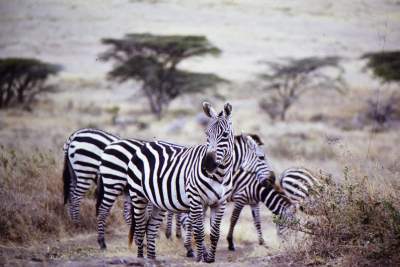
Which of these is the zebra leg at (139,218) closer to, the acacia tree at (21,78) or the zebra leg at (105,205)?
the zebra leg at (105,205)

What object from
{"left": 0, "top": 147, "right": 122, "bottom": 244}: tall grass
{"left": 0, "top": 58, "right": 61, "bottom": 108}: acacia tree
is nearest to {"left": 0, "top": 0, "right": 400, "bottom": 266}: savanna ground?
{"left": 0, "top": 147, "right": 122, "bottom": 244}: tall grass

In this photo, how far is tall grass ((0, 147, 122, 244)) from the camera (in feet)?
25.3

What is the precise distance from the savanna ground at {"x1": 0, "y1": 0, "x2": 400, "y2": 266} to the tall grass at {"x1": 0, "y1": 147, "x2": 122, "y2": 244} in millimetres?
21

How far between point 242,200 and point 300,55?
30.7 meters

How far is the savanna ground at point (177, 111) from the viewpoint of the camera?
7590mm

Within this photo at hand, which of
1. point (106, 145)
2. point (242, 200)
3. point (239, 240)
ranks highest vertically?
point (106, 145)

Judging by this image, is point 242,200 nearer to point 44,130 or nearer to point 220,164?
point 220,164

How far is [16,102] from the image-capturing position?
84.8 ft

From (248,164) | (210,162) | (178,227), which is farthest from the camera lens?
(178,227)

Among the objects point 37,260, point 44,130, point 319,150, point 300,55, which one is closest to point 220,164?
point 37,260

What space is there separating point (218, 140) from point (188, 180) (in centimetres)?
58

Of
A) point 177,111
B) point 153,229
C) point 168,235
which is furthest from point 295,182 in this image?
point 177,111

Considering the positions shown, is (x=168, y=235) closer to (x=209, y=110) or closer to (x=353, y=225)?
(x=209, y=110)

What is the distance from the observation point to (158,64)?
1027 inches
